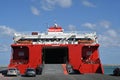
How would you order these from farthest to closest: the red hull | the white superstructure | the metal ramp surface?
the white superstructure < the red hull < the metal ramp surface

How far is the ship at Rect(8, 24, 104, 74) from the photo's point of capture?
4919 cm

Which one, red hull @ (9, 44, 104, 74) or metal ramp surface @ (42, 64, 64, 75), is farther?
red hull @ (9, 44, 104, 74)

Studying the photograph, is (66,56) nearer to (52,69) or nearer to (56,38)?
(56,38)

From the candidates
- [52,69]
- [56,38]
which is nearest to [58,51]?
[56,38]

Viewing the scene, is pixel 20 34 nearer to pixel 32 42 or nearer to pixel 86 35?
pixel 32 42

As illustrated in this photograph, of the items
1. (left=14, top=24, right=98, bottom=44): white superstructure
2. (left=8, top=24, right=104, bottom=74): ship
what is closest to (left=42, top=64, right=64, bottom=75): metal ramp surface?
(left=8, top=24, right=104, bottom=74): ship

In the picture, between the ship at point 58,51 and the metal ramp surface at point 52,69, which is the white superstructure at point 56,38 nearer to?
the ship at point 58,51

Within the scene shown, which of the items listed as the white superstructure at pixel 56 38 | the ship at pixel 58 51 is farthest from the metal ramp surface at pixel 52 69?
the white superstructure at pixel 56 38

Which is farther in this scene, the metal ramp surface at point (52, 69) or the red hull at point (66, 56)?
the red hull at point (66, 56)

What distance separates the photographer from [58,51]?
55656 mm

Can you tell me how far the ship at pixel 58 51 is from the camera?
49.2 metres

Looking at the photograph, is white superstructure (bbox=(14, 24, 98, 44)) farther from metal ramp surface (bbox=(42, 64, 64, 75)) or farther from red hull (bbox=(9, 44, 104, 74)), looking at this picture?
metal ramp surface (bbox=(42, 64, 64, 75))

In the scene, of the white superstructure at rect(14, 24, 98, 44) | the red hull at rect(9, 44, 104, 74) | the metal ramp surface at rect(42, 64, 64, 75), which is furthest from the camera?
the white superstructure at rect(14, 24, 98, 44)

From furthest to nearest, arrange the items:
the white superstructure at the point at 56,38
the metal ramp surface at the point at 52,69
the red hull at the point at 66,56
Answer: the white superstructure at the point at 56,38
the red hull at the point at 66,56
the metal ramp surface at the point at 52,69
